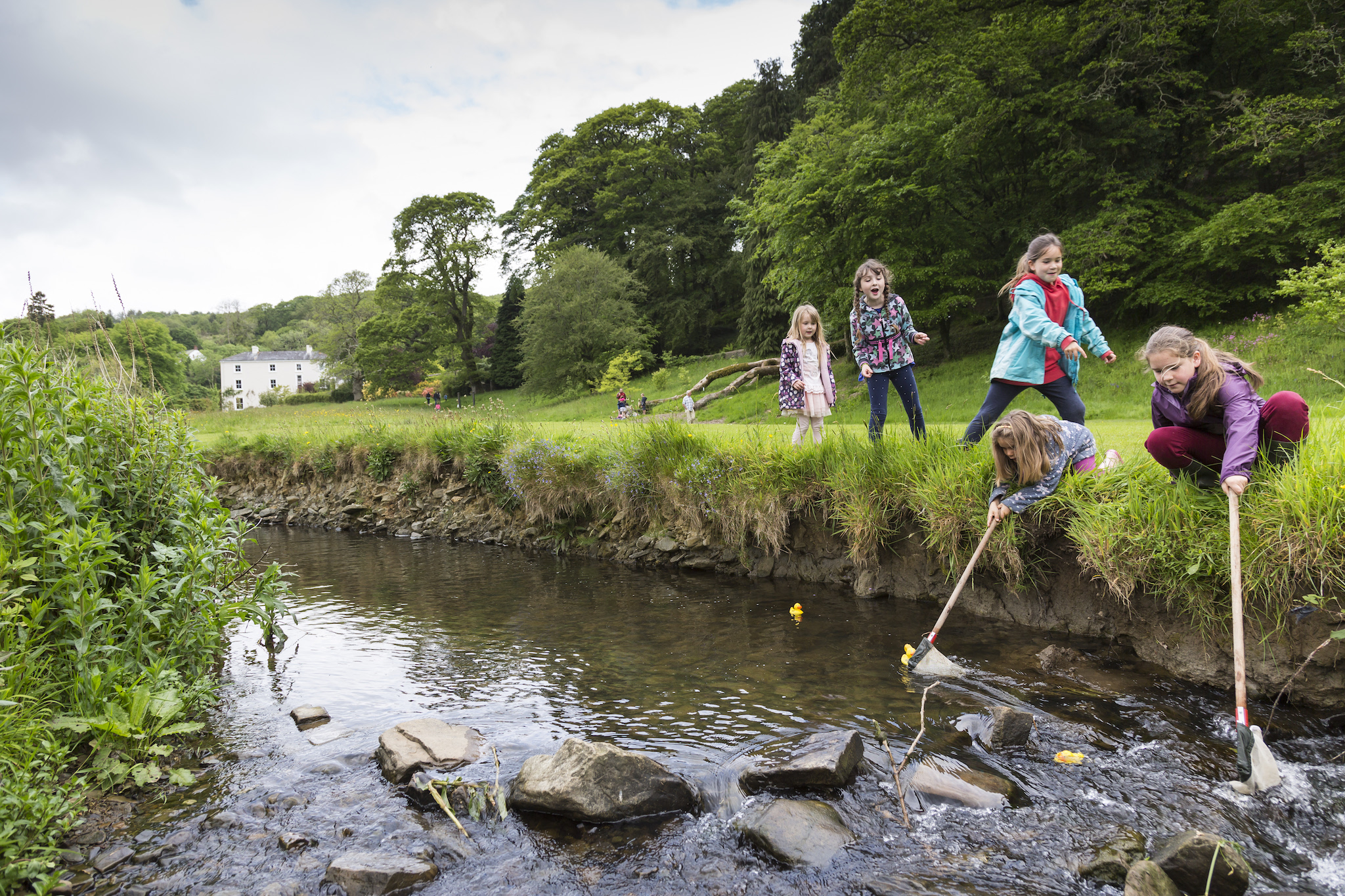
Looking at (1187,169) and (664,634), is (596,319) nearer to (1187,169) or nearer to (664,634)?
(1187,169)

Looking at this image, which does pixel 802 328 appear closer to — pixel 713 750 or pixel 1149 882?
pixel 713 750

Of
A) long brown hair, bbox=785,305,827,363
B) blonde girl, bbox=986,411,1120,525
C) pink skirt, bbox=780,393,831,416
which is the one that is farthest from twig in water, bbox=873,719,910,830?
long brown hair, bbox=785,305,827,363

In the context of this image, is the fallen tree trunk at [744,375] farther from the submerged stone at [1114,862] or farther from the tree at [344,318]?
the tree at [344,318]

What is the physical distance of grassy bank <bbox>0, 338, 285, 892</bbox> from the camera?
317 centimetres

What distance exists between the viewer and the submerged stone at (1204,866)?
287 centimetres

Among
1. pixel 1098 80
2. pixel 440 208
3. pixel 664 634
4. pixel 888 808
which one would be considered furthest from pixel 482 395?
pixel 888 808

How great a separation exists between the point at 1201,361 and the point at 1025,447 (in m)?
1.30

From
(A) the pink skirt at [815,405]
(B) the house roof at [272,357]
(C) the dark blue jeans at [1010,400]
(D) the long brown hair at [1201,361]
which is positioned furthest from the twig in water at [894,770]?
(B) the house roof at [272,357]

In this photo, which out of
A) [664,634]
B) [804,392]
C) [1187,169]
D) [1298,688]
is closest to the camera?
[1298,688]

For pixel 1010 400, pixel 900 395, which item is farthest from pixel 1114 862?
pixel 900 395

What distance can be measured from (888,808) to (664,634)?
3185mm

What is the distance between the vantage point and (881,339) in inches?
316

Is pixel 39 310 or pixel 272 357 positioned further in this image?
pixel 272 357

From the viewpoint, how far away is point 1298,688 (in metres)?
4.33
